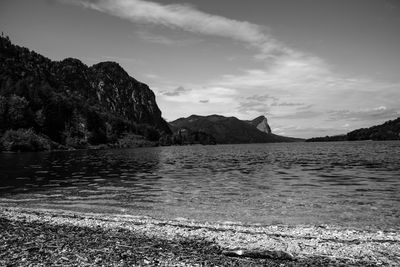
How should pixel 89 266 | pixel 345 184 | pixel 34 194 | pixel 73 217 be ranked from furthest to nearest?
pixel 345 184
pixel 34 194
pixel 73 217
pixel 89 266

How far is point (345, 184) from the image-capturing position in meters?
41.8

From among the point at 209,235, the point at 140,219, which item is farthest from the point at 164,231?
the point at 140,219

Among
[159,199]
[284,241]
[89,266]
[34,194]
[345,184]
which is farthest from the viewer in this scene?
[345,184]

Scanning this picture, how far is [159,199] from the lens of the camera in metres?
31.7

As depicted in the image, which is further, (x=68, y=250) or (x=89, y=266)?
(x=68, y=250)

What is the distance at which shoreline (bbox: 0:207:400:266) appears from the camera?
13.2 metres

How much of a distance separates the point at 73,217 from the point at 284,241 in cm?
1440

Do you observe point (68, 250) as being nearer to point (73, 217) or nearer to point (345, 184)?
point (73, 217)

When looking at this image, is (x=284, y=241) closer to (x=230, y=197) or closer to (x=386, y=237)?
(x=386, y=237)

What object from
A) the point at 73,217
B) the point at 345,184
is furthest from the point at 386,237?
the point at 345,184

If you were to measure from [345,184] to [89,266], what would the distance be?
3750 centimetres

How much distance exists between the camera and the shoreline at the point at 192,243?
13172 mm

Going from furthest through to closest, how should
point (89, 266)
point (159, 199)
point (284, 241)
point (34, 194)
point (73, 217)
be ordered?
point (34, 194) < point (159, 199) < point (73, 217) < point (284, 241) < point (89, 266)

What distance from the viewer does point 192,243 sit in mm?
16047
